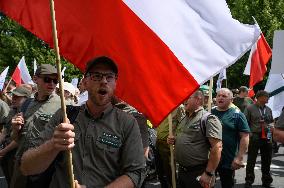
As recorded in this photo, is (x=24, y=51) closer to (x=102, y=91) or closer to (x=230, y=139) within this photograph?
A: (x=230, y=139)

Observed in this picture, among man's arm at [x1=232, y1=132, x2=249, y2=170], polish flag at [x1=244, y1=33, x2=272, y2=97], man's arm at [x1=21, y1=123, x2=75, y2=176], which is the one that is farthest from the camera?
polish flag at [x1=244, y1=33, x2=272, y2=97]

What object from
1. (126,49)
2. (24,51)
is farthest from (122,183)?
(24,51)

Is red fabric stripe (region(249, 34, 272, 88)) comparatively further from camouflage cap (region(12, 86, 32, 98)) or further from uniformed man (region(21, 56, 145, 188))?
uniformed man (region(21, 56, 145, 188))

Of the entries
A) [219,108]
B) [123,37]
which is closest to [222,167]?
[219,108]

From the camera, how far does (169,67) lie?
350cm

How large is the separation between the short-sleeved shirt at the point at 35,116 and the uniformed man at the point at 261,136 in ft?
15.9

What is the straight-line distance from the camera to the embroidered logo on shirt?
2.80m

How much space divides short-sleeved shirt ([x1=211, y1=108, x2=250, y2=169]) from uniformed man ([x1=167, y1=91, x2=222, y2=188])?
1.20 meters

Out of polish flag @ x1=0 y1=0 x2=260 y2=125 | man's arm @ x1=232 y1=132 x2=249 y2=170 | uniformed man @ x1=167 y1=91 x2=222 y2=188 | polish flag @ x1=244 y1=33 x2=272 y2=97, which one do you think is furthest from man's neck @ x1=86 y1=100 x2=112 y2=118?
polish flag @ x1=244 y1=33 x2=272 y2=97

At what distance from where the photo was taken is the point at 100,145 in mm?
2791

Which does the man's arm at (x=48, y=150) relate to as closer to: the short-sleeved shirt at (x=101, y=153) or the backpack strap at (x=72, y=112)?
the short-sleeved shirt at (x=101, y=153)

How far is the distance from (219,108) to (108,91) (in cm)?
382

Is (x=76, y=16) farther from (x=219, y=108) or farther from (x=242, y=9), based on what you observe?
(x=242, y=9)

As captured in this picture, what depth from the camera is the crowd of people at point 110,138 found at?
9.11ft
